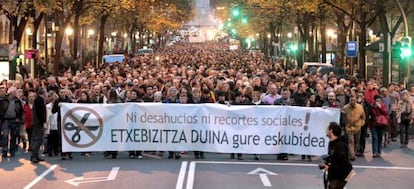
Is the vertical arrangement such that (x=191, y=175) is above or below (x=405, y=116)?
below

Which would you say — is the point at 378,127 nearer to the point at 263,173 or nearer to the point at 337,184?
the point at 263,173

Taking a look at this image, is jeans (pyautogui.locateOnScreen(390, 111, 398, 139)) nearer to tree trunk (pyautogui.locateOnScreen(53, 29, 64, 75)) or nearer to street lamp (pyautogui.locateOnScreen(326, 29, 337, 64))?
tree trunk (pyautogui.locateOnScreen(53, 29, 64, 75))

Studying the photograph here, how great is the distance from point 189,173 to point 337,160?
590 cm

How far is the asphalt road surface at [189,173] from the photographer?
14.2 metres

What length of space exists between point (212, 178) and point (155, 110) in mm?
3310

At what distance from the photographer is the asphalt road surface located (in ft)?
46.6

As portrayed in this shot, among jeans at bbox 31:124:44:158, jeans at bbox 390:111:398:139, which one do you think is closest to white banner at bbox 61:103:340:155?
jeans at bbox 31:124:44:158

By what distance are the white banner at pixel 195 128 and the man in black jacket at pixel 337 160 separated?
7.41 m

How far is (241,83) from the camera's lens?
22859 mm

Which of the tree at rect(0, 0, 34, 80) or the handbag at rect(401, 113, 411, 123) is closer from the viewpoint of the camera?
the handbag at rect(401, 113, 411, 123)

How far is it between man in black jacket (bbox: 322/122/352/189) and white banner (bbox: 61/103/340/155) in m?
7.41

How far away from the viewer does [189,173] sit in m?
15.3

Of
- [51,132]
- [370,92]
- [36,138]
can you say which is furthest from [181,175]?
[370,92]

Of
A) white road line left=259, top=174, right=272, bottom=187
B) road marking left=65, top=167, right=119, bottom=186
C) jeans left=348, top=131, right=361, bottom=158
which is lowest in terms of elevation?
white road line left=259, top=174, right=272, bottom=187
